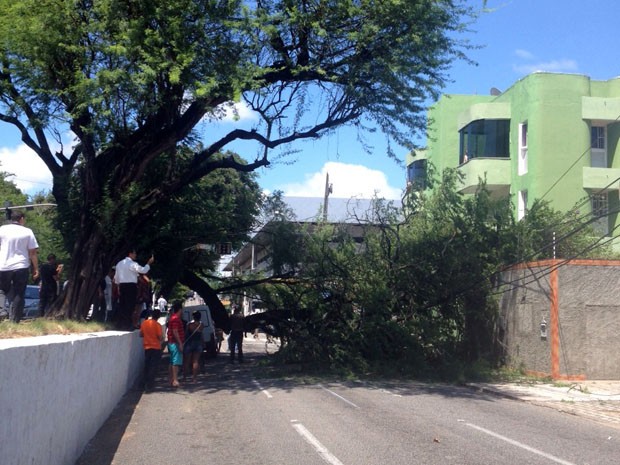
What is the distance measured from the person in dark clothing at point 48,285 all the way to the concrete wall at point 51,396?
16.5 feet

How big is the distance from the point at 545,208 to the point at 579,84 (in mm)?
8829

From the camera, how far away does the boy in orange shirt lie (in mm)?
15859

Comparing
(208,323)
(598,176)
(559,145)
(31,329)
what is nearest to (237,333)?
(208,323)

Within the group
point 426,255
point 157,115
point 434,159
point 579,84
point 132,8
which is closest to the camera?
point 132,8

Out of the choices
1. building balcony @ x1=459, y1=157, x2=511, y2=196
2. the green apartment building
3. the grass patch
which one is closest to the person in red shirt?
the grass patch

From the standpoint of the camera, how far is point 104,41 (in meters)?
16.3

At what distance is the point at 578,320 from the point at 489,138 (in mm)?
13182

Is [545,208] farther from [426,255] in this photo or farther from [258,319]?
[258,319]

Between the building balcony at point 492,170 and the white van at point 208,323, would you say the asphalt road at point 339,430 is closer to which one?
the white van at point 208,323

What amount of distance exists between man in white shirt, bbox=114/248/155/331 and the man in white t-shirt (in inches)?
191

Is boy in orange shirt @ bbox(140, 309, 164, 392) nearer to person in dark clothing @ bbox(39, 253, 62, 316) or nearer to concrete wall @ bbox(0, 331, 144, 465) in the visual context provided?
person in dark clothing @ bbox(39, 253, 62, 316)

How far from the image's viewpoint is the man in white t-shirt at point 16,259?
11023 mm

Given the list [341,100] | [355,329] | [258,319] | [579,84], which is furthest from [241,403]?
[579,84]

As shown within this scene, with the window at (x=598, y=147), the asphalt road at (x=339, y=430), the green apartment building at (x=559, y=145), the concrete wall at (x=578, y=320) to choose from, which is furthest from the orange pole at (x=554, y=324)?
the window at (x=598, y=147)
